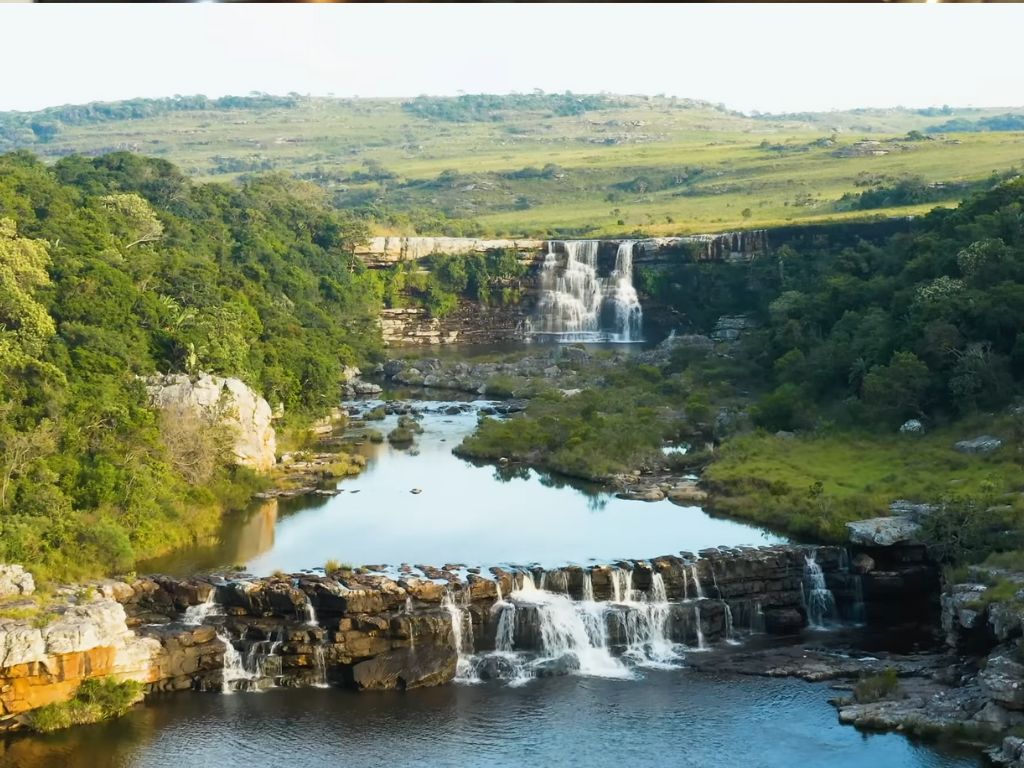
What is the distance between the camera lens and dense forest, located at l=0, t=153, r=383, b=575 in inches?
1337

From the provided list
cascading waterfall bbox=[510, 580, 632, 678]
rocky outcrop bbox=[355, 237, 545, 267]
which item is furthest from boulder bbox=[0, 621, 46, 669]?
rocky outcrop bbox=[355, 237, 545, 267]

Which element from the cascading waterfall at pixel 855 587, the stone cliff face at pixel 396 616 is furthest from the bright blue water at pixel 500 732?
the cascading waterfall at pixel 855 587

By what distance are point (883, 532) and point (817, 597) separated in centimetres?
256

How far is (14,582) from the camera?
29031 millimetres

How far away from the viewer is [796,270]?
73312 mm

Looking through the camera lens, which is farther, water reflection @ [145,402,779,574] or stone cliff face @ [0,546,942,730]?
water reflection @ [145,402,779,574]

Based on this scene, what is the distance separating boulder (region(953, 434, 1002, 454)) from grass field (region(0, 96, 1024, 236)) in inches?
1546

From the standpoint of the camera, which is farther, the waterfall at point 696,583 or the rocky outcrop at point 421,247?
the rocky outcrop at point 421,247

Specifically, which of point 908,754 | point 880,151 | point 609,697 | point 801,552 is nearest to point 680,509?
point 801,552

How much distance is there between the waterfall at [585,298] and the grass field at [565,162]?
23.4 ft

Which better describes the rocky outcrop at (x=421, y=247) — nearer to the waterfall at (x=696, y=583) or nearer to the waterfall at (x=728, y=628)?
the waterfall at (x=696, y=583)

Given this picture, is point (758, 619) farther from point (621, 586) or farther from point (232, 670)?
point (232, 670)

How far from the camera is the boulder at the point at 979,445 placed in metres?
39.7

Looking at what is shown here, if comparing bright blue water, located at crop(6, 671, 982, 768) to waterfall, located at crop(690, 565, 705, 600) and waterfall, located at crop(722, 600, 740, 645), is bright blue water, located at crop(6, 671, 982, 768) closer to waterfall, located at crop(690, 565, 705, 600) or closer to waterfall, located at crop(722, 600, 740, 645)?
waterfall, located at crop(722, 600, 740, 645)
